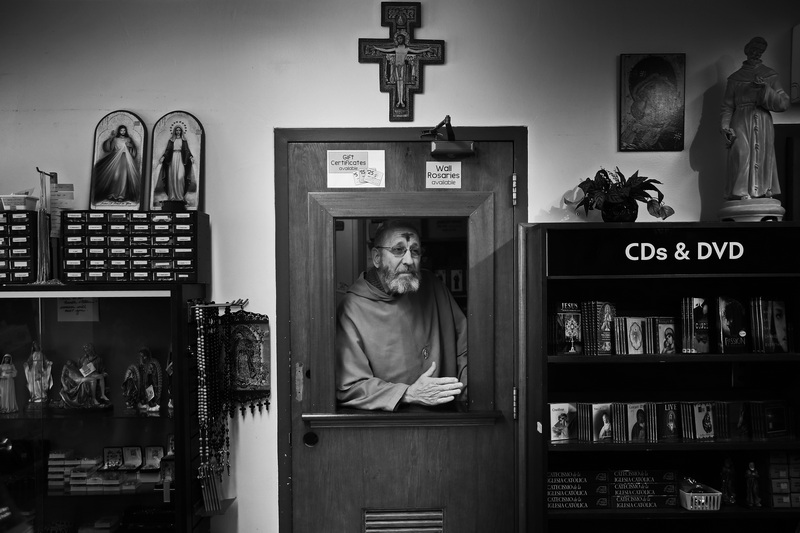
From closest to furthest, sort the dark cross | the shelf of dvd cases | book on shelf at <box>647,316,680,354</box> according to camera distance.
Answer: the shelf of dvd cases < book on shelf at <box>647,316,680,354</box> < the dark cross

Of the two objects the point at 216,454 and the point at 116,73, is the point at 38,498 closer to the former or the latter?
the point at 216,454

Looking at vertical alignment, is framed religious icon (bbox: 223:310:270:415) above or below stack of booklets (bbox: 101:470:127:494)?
above

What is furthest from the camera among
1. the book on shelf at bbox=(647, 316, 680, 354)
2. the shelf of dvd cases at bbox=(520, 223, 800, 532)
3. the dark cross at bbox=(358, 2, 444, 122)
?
the dark cross at bbox=(358, 2, 444, 122)

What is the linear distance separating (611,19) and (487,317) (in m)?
1.47

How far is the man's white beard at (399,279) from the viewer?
8.59ft

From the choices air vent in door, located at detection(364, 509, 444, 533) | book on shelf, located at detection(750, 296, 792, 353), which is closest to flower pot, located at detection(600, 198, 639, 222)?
book on shelf, located at detection(750, 296, 792, 353)

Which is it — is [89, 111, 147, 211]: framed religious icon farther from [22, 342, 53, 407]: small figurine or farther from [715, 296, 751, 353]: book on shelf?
[715, 296, 751, 353]: book on shelf

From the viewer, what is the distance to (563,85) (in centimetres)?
264

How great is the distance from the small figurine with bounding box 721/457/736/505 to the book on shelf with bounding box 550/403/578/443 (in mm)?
742

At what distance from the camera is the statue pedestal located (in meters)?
2.43

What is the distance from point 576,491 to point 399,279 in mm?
1175

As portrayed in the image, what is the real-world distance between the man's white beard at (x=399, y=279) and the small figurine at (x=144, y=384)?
105 centimetres

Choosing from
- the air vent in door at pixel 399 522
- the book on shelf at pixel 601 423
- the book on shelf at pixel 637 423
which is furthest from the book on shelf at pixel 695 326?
the air vent in door at pixel 399 522

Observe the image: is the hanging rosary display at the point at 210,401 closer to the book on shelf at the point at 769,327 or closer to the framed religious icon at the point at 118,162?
the framed religious icon at the point at 118,162
